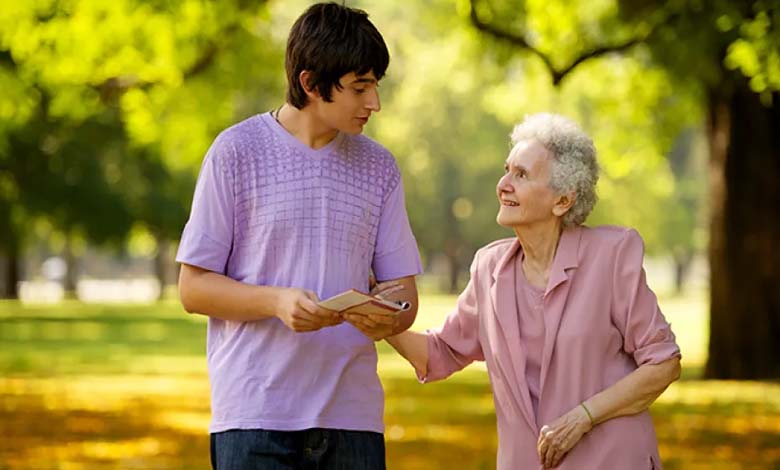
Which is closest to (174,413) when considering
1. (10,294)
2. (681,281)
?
(10,294)

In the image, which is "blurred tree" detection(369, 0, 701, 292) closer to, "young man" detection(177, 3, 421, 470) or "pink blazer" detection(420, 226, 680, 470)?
"pink blazer" detection(420, 226, 680, 470)

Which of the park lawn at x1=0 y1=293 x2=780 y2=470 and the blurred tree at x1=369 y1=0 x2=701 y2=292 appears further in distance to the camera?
the blurred tree at x1=369 y1=0 x2=701 y2=292

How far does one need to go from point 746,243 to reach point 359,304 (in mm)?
18569

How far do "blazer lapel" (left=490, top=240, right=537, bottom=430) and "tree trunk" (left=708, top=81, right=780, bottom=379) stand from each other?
1737 centimetres

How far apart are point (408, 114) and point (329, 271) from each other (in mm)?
64492

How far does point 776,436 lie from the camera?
16.3 m

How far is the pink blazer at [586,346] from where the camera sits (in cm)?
508

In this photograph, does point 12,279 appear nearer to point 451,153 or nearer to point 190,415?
point 451,153

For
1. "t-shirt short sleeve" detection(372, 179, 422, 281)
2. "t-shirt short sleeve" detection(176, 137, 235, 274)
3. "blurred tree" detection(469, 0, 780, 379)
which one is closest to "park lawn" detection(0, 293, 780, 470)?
"blurred tree" detection(469, 0, 780, 379)

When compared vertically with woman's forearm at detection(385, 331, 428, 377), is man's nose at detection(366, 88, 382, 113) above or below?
above

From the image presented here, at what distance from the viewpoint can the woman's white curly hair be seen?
5200 millimetres

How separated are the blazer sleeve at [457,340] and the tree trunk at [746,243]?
17.2 metres

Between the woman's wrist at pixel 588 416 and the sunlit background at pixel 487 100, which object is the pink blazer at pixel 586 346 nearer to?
the woman's wrist at pixel 588 416

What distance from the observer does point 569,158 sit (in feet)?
17.2
